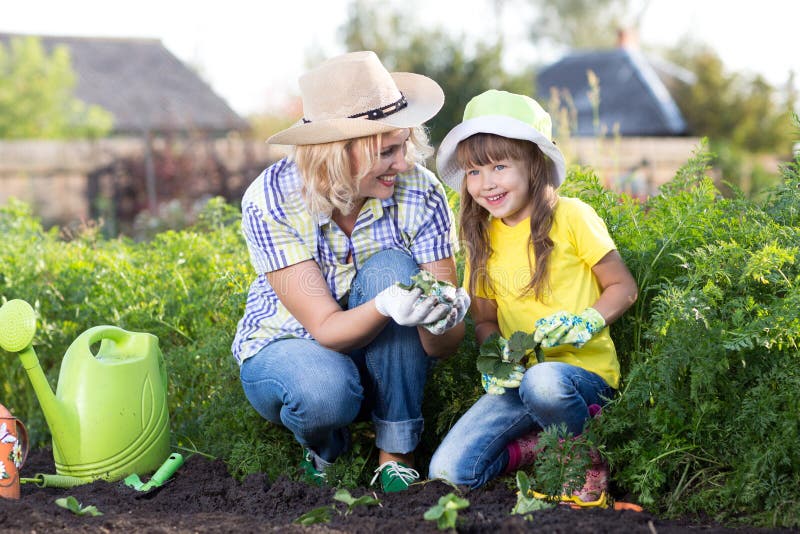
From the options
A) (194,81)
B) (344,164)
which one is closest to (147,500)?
(344,164)

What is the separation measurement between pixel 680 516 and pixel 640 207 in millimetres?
1118

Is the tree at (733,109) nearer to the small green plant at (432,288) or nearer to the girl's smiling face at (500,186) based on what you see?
the girl's smiling face at (500,186)

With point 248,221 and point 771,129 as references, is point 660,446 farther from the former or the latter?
point 771,129

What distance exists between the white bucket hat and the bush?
0.28m

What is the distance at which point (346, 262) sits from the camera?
2771 mm

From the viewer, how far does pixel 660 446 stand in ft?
7.36

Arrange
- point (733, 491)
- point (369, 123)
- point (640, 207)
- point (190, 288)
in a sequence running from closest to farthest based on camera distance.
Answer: point (733, 491) → point (369, 123) → point (640, 207) → point (190, 288)

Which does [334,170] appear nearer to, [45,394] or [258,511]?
[258,511]

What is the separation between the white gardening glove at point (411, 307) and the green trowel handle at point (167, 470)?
3.09 ft

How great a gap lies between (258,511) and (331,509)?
0.85ft

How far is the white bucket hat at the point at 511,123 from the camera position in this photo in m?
2.60

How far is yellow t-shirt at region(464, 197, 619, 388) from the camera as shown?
2.57 m

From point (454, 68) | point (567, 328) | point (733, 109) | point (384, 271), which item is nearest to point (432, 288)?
point (384, 271)

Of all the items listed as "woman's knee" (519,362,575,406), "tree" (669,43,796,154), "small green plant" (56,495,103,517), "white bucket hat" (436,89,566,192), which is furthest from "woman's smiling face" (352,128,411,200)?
"tree" (669,43,796,154)
